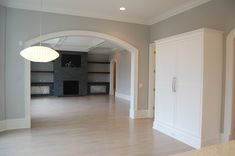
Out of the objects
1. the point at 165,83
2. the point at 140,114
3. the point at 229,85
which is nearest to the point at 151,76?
the point at 140,114

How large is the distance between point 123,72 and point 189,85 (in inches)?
297

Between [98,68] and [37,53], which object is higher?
[98,68]

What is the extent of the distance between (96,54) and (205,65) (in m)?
10.2

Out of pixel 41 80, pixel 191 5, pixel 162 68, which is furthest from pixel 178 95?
pixel 41 80

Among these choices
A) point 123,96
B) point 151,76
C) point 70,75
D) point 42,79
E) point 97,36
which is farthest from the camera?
point 70,75

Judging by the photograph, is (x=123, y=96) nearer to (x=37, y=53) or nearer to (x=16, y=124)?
(x=16, y=124)

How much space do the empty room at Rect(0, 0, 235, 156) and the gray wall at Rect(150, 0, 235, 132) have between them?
0.07 ft

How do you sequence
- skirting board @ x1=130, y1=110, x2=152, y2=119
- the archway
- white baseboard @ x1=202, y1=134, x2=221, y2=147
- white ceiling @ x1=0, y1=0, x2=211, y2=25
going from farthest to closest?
skirting board @ x1=130, y1=110, x2=152, y2=119
the archway
white ceiling @ x1=0, y1=0, x2=211, y2=25
white baseboard @ x1=202, y1=134, x2=221, y2=147

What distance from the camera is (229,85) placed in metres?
3.85

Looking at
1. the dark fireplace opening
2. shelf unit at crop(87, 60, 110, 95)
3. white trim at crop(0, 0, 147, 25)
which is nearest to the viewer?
white trim at crop(0, 0, 147, 25)

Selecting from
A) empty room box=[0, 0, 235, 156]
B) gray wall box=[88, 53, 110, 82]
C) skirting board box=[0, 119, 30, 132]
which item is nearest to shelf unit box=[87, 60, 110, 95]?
gray wall box=[88, 53, 110, 82]

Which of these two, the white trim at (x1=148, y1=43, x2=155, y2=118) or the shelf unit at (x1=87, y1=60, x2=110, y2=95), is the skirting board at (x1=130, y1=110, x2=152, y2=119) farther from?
the shelf unit at (x1=87, y1=60, x2=110, y2=95)

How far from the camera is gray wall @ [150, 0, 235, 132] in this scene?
387 cm

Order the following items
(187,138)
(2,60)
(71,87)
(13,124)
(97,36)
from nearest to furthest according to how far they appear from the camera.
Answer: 1. (187,138)
2. (2,60)
3. (13,124)
4. (97,36)
5. (71,87)
